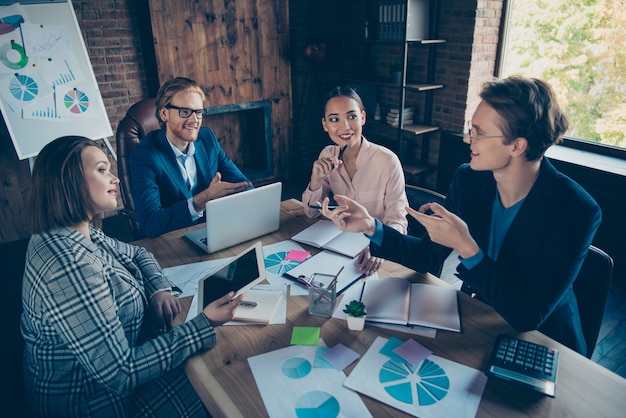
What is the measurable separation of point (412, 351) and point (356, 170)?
45.8 inches

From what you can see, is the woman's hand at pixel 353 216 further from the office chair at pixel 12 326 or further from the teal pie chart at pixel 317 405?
the office chair at pixel 12 326

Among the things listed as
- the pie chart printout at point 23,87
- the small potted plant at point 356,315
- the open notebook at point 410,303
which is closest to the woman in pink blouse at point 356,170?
the open notebook at point 410,303

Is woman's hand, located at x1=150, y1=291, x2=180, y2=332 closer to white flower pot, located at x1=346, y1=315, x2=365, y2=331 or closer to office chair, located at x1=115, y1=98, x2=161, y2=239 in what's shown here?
white flower pot, located at x1=346, y1=315, x2=365, y2=331

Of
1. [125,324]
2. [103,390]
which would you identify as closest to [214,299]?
[125,324]

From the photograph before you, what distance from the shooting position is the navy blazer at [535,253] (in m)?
1.24

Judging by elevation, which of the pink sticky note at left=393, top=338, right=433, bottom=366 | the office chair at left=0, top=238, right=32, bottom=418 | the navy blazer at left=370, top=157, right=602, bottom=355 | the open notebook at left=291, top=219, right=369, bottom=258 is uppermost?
the navy blazer at left=370, top=157, right=602, bottom=355

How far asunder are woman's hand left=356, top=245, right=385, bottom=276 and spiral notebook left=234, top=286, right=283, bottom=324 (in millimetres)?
317

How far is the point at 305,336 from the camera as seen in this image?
1248 millimetres

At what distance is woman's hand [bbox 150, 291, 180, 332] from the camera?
53.8 inches

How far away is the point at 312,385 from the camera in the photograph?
1077 millimetres

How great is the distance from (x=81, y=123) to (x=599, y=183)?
152 inches

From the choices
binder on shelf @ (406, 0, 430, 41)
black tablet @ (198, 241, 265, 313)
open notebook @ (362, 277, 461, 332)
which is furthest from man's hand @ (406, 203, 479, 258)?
binder on shelf @ (406, 0, 430, 41)

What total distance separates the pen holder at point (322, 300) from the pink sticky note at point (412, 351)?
0.24 metres

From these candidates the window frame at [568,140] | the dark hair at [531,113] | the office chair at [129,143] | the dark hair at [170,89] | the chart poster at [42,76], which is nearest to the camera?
the dark hair at [531,113]
